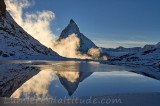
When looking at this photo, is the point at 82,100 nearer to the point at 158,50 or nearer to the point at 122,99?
the point at 122,99

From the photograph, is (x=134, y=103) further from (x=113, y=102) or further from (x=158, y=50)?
(x=158, y=50)

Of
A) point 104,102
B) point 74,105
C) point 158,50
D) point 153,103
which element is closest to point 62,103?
point 74,105

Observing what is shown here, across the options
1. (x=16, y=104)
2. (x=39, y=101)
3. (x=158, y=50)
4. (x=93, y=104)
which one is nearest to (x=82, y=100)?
(x=93, y=104)

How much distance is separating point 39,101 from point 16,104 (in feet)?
5.39

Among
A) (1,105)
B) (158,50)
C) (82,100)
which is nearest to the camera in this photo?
(1,105)

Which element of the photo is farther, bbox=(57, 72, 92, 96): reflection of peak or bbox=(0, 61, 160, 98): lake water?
bbox=(57, 72, 92, 96): reflection of peak

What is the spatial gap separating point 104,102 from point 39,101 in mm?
4201

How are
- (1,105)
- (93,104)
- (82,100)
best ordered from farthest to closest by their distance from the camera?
(82,100)
(93,104)
(1,105)

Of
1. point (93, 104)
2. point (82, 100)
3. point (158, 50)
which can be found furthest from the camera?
point (158, 50)

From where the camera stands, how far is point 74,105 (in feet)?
53.4

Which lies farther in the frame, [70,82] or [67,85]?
[70,82]

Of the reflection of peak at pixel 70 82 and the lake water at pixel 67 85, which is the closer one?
the lake water at pixel 67 85

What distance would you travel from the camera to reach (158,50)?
199 metres

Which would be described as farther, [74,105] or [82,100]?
[82,100]
